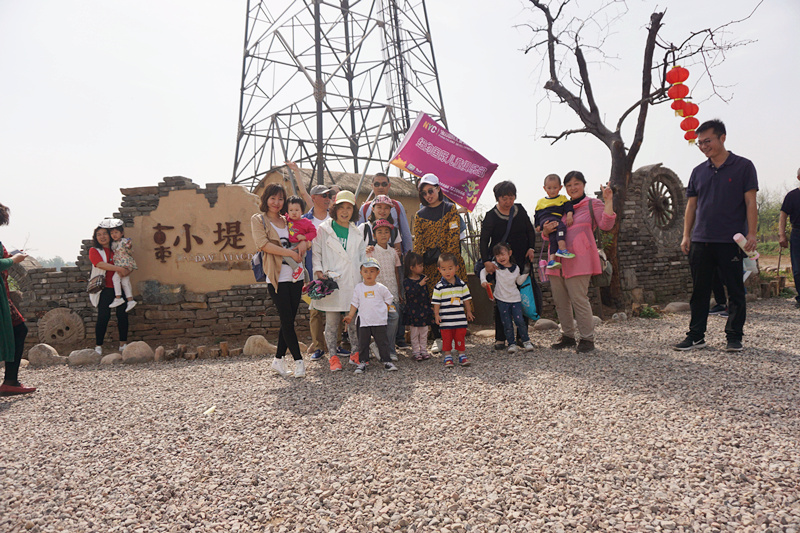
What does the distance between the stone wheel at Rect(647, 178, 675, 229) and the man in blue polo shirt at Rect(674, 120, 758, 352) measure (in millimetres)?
6088

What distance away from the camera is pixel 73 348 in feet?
22.3

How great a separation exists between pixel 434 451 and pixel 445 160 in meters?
4.13

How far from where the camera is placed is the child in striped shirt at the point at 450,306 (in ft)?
14.0

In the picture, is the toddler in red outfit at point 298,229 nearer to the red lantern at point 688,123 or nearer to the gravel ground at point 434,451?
the gravel ground at point 434,451

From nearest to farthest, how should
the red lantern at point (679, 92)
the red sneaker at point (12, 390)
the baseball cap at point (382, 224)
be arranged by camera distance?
the red sneaker at point (12, 390), the baseball cap at point (382, 224), the red lantern at point (679, 92)

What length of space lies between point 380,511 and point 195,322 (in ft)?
19.4

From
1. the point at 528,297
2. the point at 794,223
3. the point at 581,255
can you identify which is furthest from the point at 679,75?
the point at 528,297

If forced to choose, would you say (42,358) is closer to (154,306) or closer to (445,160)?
(154,306)

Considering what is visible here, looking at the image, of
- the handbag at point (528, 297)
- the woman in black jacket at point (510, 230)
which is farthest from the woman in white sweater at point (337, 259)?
the handbag at point (528, 297)

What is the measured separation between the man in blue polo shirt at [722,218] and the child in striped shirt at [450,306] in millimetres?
2033

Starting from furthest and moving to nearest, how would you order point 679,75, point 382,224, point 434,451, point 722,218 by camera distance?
point 679,75
point 382,224
point 722,218
point 434,451

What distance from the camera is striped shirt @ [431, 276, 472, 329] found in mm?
4285

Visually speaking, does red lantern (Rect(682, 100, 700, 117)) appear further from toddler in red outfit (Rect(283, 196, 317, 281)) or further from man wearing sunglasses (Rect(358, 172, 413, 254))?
toddler in red outfit (Rect(283, 196, 317, 281))

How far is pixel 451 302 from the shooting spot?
14.2 feet
